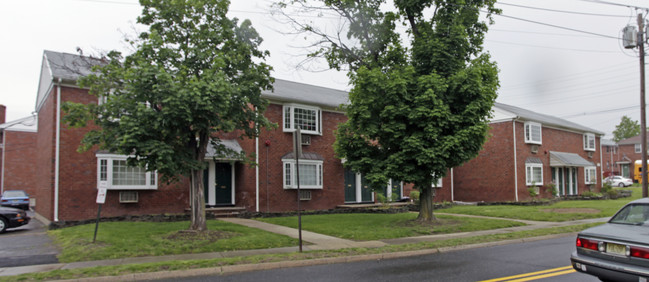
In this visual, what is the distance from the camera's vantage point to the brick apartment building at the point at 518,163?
2734cm

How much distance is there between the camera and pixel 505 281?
7.11 meters

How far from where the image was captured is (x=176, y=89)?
407 inches

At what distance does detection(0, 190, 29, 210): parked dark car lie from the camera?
2384cm

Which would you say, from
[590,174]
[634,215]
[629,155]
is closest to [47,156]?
[634,215]

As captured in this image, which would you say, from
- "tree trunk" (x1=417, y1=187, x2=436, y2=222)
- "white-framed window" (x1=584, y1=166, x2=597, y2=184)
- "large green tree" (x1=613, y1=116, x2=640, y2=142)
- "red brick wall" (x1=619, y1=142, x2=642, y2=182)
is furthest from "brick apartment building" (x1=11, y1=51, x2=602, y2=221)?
"large green tree" (x1=613, y1=116, x2=640, y2=142)

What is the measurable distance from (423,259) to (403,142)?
16.4 feet

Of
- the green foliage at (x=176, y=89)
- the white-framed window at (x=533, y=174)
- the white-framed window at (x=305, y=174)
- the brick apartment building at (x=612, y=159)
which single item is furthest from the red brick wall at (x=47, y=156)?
the brick apartment building at (x=612, y=159)

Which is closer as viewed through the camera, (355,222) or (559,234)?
(559,234)

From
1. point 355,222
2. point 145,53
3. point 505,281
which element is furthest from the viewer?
point 355,222

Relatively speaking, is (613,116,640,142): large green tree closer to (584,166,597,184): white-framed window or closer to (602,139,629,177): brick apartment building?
(602,139,629,177): brick apartment building

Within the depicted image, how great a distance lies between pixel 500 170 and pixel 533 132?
12.9 ft

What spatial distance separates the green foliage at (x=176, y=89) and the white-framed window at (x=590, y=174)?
30978 mm

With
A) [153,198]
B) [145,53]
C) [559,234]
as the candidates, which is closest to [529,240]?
[559,234]

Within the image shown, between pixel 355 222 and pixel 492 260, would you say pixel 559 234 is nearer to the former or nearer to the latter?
pixel 492 260
